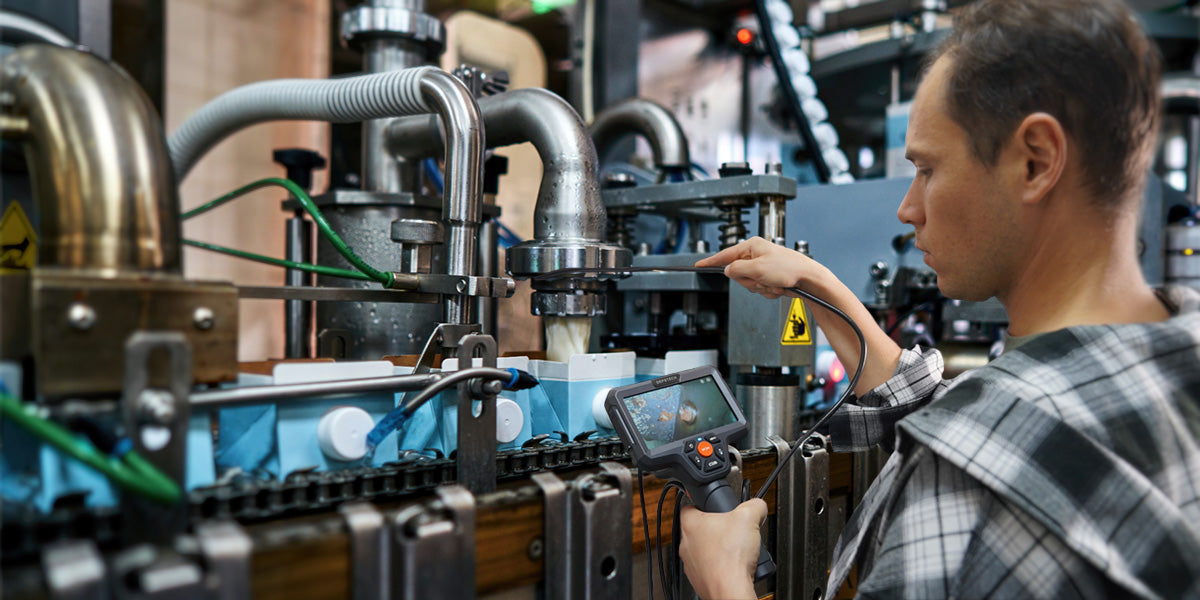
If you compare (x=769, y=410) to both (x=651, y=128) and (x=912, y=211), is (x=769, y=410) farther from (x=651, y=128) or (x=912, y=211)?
(x=651, y=128)

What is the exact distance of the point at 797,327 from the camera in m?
1.07

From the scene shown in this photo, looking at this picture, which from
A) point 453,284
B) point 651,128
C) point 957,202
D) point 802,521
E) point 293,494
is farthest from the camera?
point 651,128

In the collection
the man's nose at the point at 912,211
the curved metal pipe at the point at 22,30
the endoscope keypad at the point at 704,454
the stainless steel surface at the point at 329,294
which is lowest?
the endoscope keypad at the point at 704,454

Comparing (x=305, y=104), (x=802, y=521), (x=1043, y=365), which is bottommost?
(x=802, y=521)

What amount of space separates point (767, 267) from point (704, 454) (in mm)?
264

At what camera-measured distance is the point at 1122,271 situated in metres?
0.71

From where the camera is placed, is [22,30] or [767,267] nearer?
[767,267]

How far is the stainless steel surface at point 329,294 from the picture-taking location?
854 millimetres

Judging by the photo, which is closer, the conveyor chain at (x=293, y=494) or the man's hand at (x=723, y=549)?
the conveyor chain at (x=293, y=494)

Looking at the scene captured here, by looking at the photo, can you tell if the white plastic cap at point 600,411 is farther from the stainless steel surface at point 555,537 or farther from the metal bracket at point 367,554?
the metal bracket at point 367,554

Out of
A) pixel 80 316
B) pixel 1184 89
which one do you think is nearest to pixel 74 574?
pixel 80 316

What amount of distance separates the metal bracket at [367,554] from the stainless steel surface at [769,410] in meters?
0.60

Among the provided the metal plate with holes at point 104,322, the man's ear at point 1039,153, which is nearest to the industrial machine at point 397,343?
the metal plate with holes at point 104,322

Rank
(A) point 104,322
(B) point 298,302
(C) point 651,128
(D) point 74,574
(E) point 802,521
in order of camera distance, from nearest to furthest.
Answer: (D) point 74,574 → (A) point 104,322 → (E) point 802,521 → (B) point 298,302 → (C) point 651,128
